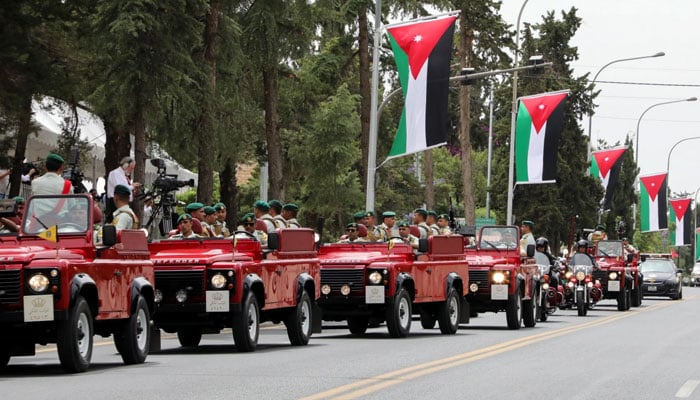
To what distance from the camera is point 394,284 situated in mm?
22641

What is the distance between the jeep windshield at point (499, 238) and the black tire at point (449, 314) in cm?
327

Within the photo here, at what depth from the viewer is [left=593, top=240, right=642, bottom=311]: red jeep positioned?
40.4 meters

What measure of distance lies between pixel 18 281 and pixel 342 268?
8.78 metres

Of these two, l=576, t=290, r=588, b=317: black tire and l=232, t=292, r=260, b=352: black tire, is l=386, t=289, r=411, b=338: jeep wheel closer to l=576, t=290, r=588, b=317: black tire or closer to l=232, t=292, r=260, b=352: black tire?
l=232, t=292, r=260, b=352: black tire

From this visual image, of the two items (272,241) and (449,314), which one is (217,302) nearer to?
(272,241)

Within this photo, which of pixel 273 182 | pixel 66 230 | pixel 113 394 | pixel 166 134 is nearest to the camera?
pixel 113 394

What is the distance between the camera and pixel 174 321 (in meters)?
18.8

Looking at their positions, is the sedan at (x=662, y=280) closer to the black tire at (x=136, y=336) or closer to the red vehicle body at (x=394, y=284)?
the red vehicle body at (x=394, y=284)

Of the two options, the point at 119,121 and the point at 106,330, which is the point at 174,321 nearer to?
the point at 106,330

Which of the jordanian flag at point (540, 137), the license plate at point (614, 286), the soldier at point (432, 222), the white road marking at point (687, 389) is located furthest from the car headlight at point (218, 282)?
the jordanian flag at point (540, 137)

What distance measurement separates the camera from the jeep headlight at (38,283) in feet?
48.0

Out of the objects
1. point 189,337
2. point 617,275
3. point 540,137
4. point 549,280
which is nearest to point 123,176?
point 189,337

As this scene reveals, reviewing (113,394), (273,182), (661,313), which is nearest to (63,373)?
(113,394)

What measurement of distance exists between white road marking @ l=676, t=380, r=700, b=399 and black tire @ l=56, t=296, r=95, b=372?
6.11m
